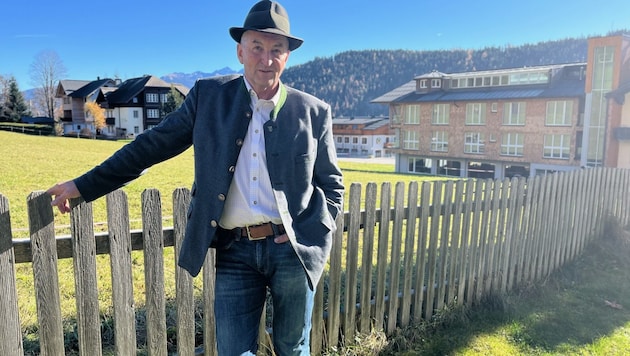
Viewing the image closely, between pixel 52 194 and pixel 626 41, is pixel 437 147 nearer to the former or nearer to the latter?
pixel 626 41

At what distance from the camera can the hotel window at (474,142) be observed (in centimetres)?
4644

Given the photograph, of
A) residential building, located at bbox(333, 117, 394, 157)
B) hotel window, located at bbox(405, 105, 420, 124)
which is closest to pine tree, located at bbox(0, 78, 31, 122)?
residential building, located at bbox(333, 117, 394, 157)

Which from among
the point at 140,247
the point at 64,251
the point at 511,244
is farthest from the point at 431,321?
the point at 64,251

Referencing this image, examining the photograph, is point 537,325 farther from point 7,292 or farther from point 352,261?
point 7,292

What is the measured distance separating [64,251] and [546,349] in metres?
3.79

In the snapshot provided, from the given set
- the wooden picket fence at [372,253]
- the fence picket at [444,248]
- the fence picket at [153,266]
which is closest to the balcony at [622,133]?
the wooden picket fence at [372,253]

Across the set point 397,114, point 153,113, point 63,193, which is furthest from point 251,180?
point 153,113

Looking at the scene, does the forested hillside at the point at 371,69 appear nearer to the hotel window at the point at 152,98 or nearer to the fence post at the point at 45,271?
the hotel window at the point at 152,98

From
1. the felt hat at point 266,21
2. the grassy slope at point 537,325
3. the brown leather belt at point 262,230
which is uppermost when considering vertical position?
the felt hat at point 266,21

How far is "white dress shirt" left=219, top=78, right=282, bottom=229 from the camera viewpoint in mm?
2135

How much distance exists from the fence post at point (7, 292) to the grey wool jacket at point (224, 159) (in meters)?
0.42

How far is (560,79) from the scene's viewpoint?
138 feet

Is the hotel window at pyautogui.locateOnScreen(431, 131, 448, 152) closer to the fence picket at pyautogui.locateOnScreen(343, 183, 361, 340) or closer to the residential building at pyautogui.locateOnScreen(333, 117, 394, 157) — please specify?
the residential building at pyautogui.locateOnScreen(333, 117, 394, 157)

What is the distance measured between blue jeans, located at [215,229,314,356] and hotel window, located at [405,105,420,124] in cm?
5044
